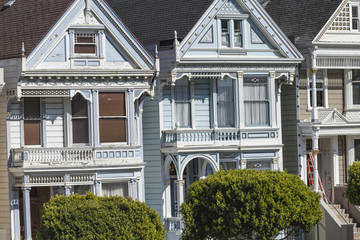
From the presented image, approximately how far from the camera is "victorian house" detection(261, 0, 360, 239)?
56.2 m

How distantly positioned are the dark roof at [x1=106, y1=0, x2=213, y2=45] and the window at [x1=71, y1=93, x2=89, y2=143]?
532cm

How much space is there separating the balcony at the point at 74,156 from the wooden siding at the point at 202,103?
4338 mm

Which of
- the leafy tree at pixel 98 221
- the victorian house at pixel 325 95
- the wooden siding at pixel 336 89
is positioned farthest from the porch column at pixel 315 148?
the leafy tree at pixel 98 221

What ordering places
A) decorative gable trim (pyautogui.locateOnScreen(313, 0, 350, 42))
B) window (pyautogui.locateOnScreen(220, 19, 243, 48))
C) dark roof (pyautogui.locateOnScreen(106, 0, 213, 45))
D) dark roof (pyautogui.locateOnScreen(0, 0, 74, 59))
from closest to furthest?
dark roof (pyautogui.locateOnScreen(0, 0, 74, 59)), dark roof (pyautogui.locateOnScreen(106, 0, 213, 45)), window (pyautogui.locateOnScreen(220, 19, 243, 48)), decorative gable trim (pyautogui.locateOnScreen(313, 0, 350, 42))

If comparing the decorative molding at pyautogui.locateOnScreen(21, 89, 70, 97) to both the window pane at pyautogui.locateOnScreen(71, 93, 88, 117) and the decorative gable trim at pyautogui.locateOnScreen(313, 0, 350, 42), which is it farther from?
the decorative gable trim at pyautogui.locateOnScreen(313, 0, 350, 42)

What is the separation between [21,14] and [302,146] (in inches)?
576

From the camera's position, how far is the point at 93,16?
49.8m

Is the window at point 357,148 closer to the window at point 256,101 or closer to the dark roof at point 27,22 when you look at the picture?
the window at point 256,101

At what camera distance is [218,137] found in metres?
53.7

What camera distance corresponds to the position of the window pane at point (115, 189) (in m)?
50.5

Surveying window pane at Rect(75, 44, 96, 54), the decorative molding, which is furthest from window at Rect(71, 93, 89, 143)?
window pane at Rect(75, 44, 96, 54)

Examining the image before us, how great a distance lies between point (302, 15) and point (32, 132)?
15.2m

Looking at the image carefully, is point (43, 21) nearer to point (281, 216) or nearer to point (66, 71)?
point (66, 71)

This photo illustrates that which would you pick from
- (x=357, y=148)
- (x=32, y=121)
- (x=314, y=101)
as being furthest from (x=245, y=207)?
(x=357, y=148)
